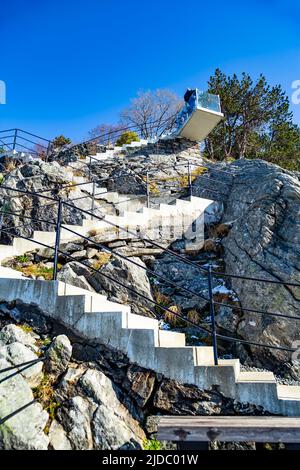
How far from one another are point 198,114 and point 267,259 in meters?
11.3

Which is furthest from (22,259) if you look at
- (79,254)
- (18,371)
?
(18,371)

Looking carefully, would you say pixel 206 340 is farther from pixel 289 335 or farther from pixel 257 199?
pixel 257 199

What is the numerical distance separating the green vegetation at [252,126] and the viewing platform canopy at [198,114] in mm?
3727

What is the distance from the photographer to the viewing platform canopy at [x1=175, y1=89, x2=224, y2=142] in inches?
651

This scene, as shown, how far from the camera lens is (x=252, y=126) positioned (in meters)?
21.4

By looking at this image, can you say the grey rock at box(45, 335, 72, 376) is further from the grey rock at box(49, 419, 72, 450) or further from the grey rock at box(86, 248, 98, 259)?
the grey rock at box(86, 248, 98, 259)

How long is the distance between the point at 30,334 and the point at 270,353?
4484 millimetres

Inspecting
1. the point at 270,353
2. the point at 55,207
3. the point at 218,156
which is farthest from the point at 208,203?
the point at 218,156

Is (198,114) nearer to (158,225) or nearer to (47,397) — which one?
(158,225)

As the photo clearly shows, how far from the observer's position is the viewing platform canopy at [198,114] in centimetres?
1653

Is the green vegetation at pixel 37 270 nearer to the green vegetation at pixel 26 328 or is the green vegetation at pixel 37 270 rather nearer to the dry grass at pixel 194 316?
the green vegetation at pixel 26 328

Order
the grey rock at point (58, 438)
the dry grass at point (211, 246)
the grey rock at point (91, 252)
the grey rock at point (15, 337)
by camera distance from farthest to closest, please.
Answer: the dry grass at point (211, 246), the grey rock at point (91, 252), the grey rock at point (15, 337), the grey rock at point (58, 438)

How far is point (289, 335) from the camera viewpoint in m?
6.47

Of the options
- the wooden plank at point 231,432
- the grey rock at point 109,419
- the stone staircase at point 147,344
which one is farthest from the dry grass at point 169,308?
the wooden plank at point 231,432
